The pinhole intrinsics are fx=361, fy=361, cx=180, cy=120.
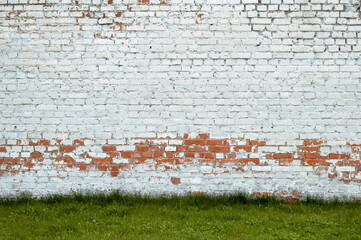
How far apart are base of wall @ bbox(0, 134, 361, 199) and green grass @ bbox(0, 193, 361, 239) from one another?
0.16m

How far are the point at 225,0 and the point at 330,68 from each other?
5.56ft

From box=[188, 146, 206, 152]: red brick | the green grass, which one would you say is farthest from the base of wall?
the green grass

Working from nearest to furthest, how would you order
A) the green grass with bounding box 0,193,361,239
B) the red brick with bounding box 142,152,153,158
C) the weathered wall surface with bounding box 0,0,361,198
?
1. the green grass with bounding box 0,193,361,239
2. the weathered wall surface with bounding box 0,0,361,198
3. the red brick with bounding box 142,152,153,158

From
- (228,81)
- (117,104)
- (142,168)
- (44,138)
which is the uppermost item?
(228,81)

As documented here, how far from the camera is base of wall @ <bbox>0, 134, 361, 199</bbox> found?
4.94 m

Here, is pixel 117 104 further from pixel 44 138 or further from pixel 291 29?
pixel 291 29

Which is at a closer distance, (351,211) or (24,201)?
(351,211)

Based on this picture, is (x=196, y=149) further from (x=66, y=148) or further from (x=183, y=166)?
(x=66, y=148)

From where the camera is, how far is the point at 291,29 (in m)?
4.88

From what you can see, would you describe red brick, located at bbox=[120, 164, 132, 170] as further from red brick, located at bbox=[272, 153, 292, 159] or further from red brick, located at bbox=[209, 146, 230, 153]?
red brick, located at bbox=[272, 153, 292, 159]

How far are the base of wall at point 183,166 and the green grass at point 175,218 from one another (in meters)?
0.16

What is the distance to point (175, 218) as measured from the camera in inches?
174

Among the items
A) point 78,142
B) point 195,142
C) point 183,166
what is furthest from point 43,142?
point 195,142

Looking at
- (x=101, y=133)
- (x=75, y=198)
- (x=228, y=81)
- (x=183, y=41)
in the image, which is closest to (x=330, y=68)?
(x=228, y=81)
